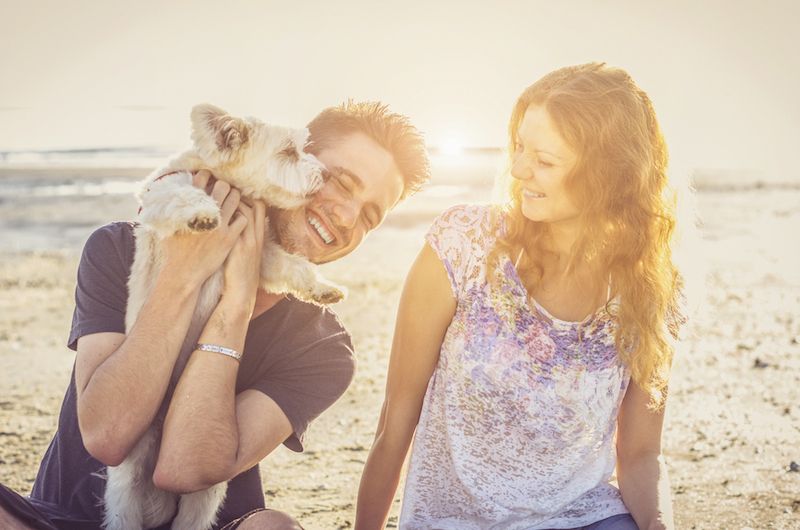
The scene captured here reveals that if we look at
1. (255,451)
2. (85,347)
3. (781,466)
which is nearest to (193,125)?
(85,347)

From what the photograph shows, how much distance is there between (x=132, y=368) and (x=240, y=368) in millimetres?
494

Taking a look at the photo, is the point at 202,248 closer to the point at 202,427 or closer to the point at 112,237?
the point at 112,237

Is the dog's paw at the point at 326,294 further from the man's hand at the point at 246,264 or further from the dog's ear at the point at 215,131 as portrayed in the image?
the dog's ear at the point at 215,131

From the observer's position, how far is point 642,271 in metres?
2.96

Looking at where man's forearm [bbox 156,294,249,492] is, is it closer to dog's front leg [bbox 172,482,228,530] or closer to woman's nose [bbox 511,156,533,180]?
dog's front leg [bbox 172,482,228,530]

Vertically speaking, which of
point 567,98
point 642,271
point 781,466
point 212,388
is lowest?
point 781,466

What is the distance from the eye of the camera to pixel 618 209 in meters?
2.98

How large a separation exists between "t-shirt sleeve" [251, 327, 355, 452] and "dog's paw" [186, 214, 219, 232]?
578 mm

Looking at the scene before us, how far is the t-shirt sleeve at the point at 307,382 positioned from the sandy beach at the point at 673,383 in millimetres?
1475

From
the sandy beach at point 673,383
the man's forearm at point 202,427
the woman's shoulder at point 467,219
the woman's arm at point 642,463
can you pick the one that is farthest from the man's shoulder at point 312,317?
the sandy beach at point 673,383

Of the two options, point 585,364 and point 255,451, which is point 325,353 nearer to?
point 255,451

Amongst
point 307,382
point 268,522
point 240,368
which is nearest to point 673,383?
point 307,382

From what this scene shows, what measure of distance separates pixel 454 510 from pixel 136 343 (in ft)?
4.27

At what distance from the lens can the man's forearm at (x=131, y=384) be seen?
248cm
